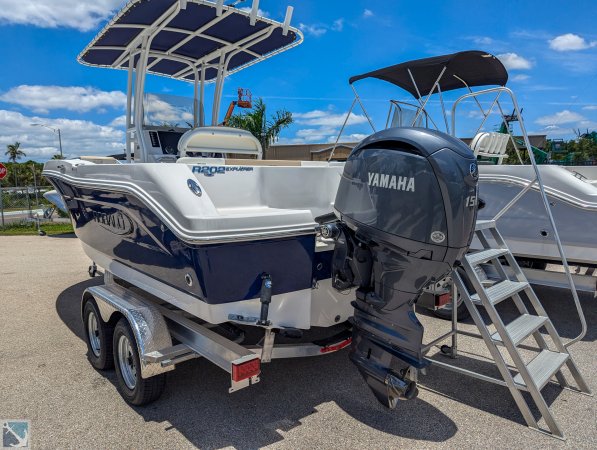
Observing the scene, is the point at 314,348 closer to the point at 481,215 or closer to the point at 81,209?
the point at 81,209

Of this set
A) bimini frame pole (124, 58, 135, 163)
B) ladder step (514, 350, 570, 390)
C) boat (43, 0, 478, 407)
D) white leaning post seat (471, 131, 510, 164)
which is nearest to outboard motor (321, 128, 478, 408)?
boat (43, 0, 478, 407)

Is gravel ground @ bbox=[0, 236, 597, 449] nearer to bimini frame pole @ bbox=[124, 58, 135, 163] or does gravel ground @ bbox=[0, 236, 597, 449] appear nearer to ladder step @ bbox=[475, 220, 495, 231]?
ladder step @ bbox=[475, 220, 495, 231]

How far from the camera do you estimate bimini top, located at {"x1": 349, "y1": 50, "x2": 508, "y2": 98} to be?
5.39 meters

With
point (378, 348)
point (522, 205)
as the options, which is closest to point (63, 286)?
point (378, 348)

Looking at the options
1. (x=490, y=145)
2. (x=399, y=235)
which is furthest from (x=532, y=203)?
(x=399, y=235)

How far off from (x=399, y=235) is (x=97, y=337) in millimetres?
2590

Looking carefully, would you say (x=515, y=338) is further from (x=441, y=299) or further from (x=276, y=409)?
(x=276, y=409)

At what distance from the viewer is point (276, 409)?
286cm

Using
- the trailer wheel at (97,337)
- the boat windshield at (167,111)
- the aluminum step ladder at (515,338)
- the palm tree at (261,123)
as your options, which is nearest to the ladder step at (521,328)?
the aluminum step ladder at (515,338)

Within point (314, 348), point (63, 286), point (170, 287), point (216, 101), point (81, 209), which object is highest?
point (216, 101)

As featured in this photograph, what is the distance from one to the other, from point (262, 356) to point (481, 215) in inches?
120

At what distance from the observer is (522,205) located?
14.5 ft

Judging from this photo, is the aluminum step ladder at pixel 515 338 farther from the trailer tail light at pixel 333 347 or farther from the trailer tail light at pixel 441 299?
the trailer tail light at pixel 333 347

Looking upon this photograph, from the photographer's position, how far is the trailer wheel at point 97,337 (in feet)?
10.7
